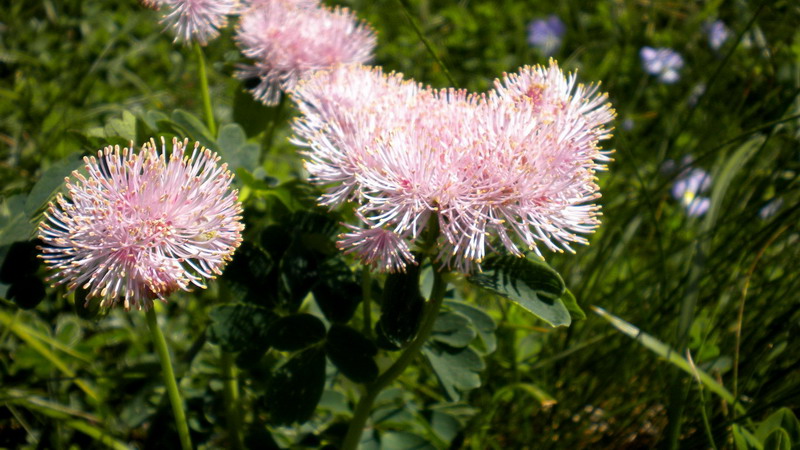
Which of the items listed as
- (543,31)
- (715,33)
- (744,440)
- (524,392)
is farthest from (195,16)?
(543,31)

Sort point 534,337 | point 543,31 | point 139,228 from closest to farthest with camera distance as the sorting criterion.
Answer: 1. point 139,228
2. point 534,337
3. point 543,31

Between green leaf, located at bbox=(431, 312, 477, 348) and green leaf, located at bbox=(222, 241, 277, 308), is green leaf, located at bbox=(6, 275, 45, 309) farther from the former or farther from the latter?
green leaf, located at bbox=(431, 312, 477, 348)

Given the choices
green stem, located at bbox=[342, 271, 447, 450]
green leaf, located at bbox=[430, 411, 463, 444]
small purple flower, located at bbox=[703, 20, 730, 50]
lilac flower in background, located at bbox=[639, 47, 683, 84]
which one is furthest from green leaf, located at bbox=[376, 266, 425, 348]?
small purple flower, located at bbox=[703, 20, 730, 50]

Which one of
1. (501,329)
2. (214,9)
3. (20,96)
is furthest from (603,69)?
(20,96)

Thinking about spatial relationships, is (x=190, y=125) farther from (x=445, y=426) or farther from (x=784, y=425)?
(x=784, y=425)

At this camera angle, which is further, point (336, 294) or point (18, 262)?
point (336, 294)
